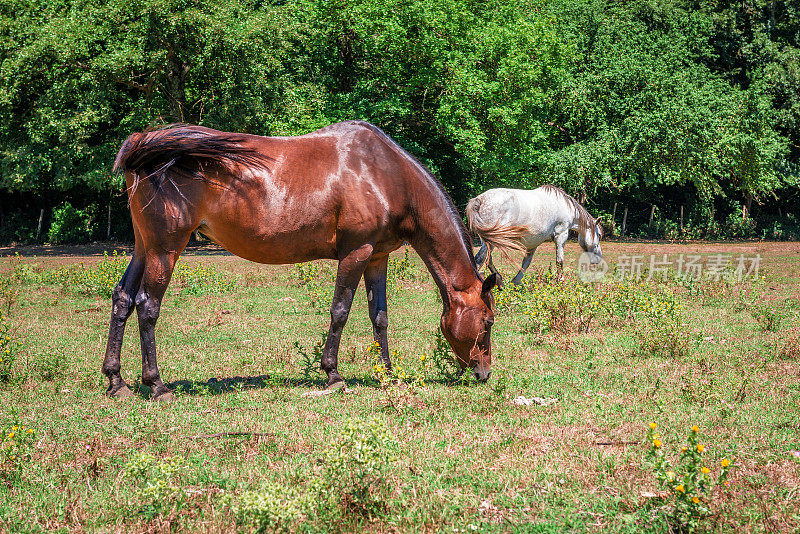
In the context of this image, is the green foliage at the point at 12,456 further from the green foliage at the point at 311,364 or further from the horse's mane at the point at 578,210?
the horse's mane at the point at 578,210

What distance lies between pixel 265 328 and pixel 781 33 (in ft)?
120

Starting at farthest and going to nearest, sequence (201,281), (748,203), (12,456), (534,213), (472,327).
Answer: (748,203) → (201,281) → (534,213) → (472,327) → (12,456)

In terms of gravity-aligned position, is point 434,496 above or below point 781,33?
below

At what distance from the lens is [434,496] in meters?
4.50

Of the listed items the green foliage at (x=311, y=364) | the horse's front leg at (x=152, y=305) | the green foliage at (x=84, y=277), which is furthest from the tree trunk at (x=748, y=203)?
the horse's front leg at (x=152, y=305)

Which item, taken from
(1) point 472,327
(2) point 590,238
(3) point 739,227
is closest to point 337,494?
(1) point 472,327

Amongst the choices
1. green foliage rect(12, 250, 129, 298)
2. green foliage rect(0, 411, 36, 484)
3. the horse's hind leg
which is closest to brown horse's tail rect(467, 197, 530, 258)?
the horse's hind leg

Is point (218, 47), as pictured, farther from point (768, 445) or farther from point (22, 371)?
point (768, 445)

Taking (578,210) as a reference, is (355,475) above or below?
below

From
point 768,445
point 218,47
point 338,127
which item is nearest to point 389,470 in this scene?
point 768,445

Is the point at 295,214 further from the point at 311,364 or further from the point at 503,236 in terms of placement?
the point at 503,236

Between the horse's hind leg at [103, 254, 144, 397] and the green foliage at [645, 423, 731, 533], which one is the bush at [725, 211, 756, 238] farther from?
the green foliage at [645, 423, 731, 533]

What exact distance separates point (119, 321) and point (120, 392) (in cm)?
75

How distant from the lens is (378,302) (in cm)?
805
